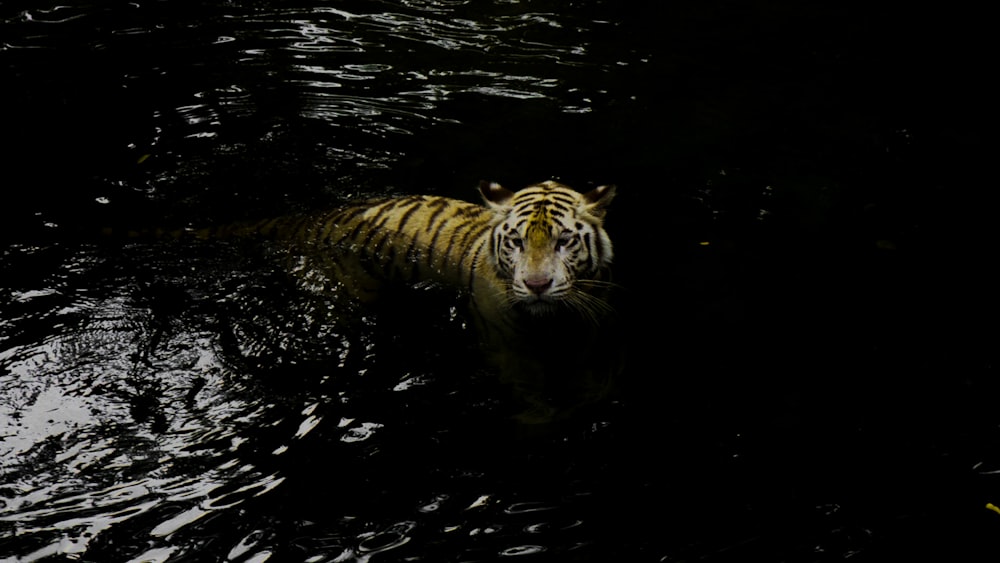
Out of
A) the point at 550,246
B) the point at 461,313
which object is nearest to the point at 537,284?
the point at 550,246

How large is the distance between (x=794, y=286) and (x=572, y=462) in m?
1.75

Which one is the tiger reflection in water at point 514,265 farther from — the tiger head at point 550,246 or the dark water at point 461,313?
the dark water at point 461,313

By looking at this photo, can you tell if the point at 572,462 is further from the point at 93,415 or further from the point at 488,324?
the point at 93,415

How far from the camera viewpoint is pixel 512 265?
4.10 metres

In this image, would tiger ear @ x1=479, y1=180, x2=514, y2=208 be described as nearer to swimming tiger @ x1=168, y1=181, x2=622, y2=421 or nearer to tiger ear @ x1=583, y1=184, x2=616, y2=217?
swimming tiger @ x1=168, y1=181, x2=622, y2=421

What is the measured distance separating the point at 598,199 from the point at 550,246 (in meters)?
0.41

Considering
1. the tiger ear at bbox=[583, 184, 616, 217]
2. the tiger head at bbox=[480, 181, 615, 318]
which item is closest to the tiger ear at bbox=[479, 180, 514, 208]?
the tiger head at bbox=[480, 181, 615, 318]

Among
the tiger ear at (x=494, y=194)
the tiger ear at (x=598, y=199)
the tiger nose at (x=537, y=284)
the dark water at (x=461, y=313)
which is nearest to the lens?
the dark water at (x=461, y=313)

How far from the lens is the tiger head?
392cm

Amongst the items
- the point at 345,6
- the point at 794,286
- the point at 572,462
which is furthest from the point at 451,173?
the point at 345,6

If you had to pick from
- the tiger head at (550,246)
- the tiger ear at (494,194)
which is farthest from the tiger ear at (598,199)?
the tiger ear at (494,194)

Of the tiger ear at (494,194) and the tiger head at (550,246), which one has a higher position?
the tiger ear at (494,194)

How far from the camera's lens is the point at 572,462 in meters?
3.38

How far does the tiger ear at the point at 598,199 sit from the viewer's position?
13.8 feet
